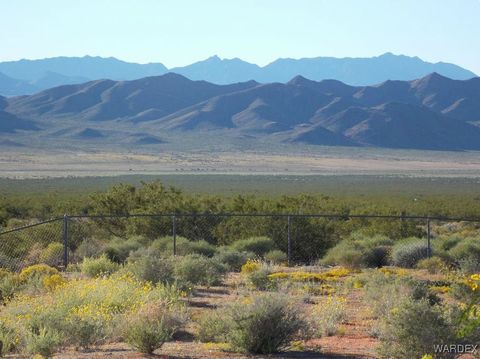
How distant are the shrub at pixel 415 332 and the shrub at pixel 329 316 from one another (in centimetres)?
251

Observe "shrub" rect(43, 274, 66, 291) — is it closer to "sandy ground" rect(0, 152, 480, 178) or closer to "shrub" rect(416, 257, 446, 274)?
"shrub" rect(416, 257, 446, 274)

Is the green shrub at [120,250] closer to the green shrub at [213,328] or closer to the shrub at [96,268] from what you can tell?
the shrub at [96,268]

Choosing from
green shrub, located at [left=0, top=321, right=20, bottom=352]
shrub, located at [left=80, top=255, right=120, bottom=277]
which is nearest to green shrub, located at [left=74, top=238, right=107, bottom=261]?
shrub, located at [left=80, top=255, right=120, bottom=277]

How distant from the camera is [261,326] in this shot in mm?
10195

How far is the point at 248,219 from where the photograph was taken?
26.7m

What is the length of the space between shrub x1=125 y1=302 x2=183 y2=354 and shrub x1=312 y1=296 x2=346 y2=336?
2.04 m

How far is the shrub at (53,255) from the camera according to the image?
69.4 feet

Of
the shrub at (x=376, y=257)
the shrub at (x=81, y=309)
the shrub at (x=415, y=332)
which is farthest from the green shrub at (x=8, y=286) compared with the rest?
the shrub at (x=376, y=257)

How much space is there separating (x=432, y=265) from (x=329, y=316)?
26.3 ft

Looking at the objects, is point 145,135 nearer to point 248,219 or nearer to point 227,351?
point 248,219

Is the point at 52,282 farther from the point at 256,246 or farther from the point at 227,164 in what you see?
the point at 227,164

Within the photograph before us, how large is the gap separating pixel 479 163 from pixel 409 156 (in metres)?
17.7

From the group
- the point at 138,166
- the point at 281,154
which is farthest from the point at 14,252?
the point at 281,154

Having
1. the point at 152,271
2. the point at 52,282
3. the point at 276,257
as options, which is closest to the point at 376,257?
the point at 276,257
